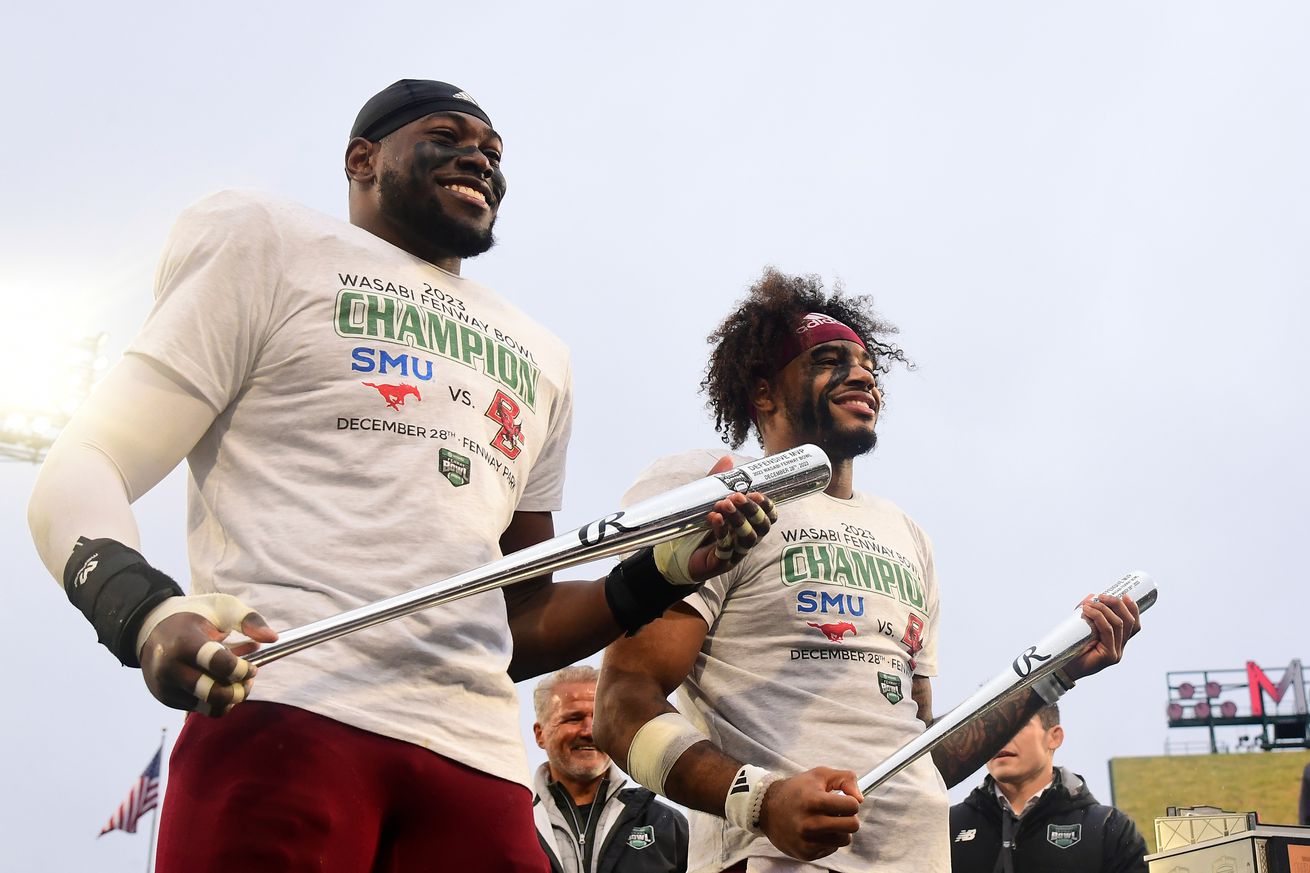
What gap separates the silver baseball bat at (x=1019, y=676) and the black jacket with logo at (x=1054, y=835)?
3.15m

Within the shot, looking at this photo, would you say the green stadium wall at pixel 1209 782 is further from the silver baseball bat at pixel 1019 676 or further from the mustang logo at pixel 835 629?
the mustang logo at pixel 835 629

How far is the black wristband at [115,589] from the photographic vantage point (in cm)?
189

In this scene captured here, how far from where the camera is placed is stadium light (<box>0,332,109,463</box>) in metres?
19.3

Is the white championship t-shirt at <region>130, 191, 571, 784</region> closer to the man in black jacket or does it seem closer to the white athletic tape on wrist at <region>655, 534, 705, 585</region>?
the white athletic tape on wrist at <region>655, 534, 705, 585</region>

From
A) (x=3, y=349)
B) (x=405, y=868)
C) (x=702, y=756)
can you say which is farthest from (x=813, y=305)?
(x=3, y=349)

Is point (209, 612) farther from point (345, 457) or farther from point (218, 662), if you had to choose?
point (345, 457)

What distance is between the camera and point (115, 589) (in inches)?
76.2

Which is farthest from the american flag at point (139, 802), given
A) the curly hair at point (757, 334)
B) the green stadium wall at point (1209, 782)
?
the green stadium wall at point (1209, 782)

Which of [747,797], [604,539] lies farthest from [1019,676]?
[604,539]

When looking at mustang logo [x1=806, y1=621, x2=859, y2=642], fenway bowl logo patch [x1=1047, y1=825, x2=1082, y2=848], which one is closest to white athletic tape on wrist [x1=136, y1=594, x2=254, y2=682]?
mustang logo [x1=806, y1=621, x2=859, y2=642]

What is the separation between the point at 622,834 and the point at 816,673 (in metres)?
3.37

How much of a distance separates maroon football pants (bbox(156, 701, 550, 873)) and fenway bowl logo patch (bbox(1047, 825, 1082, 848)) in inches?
200

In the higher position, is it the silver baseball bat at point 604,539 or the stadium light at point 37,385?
the stadium light at point 37,385

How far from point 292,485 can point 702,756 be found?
1289 mm
